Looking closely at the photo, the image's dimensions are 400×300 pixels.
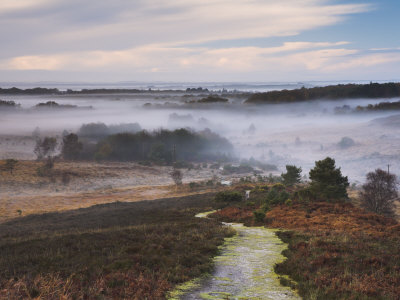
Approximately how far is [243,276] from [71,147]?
129912 mm

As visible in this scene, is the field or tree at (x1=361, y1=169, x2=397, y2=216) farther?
the field

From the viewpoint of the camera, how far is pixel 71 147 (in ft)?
432

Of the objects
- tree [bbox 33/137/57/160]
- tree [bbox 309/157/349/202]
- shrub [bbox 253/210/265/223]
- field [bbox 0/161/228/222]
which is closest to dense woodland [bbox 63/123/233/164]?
tree [bbox 33/137/57/160]

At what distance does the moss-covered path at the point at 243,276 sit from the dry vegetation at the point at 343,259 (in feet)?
1.90

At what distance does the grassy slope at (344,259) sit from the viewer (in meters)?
10.3

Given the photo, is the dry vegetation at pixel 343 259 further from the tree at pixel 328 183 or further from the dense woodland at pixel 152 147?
the dense woodland at pixel 152 147

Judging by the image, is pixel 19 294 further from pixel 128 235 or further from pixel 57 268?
pixel 128 235

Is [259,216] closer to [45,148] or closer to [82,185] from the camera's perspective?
[82,185]

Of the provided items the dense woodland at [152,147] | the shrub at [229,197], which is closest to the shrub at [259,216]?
the shrub at [229,197]

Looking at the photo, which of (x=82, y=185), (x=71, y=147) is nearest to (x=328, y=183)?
(x=82, y=185)

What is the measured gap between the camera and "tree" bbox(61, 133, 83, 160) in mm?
131750

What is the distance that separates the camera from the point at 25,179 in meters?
97.1

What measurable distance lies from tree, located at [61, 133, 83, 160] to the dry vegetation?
12010cm

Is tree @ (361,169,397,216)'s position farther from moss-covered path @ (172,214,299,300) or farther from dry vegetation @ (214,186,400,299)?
moss-covered path @ (172,214,299,300)
